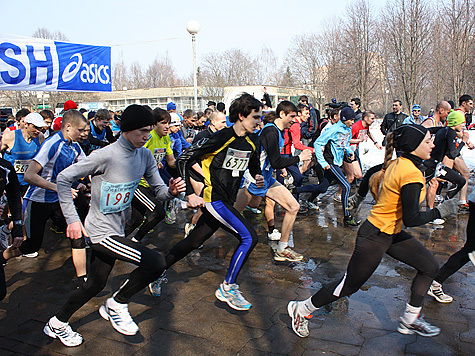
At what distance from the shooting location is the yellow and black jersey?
13.5 ft

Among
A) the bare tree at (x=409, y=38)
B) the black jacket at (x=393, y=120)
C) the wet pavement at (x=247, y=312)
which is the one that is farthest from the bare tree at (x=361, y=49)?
the wet pavement at (x=247, y=312)

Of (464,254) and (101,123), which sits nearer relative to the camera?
(464,254)

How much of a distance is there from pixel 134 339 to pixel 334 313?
181cm

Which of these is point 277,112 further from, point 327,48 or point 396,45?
point 327,48

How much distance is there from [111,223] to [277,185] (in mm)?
2830

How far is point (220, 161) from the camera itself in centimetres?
414

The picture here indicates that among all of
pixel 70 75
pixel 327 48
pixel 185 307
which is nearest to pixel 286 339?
pixel 185 307

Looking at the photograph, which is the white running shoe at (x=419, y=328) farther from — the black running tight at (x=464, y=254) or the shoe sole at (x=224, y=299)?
the shoe sole at (x=224, y=299)

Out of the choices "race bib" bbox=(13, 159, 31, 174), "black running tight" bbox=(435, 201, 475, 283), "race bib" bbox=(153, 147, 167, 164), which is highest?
"race bib" bbox=(153, 147, 167, 164)

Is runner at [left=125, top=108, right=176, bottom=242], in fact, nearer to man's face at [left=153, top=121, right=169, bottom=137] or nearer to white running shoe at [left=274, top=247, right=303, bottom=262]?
man's face at [left=153, top=121, right=169, bottom=137]

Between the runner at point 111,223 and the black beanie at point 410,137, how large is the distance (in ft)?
6.62

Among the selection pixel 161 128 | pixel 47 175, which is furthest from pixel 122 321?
pixel 161 128

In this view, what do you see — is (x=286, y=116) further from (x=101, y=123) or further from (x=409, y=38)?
(x=409, y=38)

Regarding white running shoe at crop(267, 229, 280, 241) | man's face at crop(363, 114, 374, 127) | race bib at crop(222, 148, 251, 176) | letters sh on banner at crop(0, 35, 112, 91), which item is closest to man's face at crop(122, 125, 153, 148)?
race bib at crop(222, 148, 251, 176)
